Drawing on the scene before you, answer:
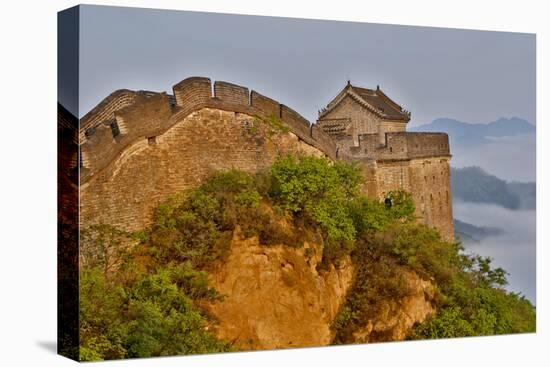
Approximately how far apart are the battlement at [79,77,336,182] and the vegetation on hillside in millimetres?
598

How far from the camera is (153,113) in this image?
11117 millimetres

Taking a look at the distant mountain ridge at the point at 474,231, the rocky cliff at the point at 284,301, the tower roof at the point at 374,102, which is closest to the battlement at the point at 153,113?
the tower roof at the point at 374,102

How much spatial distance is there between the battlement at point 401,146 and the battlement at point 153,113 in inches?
27.5

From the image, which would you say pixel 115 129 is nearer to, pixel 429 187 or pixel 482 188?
pixel 429 187

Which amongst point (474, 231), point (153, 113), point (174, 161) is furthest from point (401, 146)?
point (153, 113)

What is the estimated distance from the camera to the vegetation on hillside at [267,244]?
10500 millimetres

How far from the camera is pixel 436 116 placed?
13.0 m

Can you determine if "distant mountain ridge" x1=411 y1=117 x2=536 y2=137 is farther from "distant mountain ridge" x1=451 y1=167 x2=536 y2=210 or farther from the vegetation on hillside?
the vegetation on hillside

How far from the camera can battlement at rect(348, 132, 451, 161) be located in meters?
13.0

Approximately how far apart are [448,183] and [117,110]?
4651mm

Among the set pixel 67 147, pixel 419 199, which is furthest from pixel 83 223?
pixel 419 199

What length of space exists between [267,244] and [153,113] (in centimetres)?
198

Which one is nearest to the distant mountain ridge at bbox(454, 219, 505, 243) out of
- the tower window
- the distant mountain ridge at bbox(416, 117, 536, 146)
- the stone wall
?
the distant mountain ridge at bbox(416, 117, 536, 146)

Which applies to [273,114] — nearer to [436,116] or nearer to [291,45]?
[291,45]
